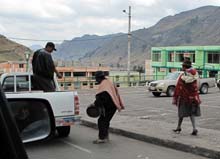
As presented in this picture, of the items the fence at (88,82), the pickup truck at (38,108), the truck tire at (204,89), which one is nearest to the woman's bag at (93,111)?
the pickup truck at (38,108)

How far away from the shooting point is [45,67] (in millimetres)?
9547

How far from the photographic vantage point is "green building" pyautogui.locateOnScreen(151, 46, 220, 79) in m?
74.3

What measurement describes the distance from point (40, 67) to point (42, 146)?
1884 mm

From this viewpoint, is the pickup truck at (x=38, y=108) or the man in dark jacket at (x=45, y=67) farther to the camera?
the man in dark jacket at (x=45, y=67)

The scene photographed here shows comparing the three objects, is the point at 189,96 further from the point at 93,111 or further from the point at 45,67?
the point at 45,67

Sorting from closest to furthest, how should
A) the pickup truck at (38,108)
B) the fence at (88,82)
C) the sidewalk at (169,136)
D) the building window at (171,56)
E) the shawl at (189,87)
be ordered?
the pickup truck at (38,108) < the sidewalk at (169,136) < the shawl at (189,87) < the fence at (88,82) < the building window at (171,56)

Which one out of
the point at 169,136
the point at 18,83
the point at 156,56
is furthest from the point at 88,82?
the point at 156,56

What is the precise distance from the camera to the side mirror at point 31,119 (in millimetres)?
2908

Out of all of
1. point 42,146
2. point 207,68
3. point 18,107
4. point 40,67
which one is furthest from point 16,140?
point 207,68

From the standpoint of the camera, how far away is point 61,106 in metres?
8.25

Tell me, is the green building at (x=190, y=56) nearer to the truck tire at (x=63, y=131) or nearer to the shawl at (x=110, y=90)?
the truck tire at (x=63, y=131)

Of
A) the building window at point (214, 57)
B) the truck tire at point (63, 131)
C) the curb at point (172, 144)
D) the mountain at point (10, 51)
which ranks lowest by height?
the curb at point (172, 144)

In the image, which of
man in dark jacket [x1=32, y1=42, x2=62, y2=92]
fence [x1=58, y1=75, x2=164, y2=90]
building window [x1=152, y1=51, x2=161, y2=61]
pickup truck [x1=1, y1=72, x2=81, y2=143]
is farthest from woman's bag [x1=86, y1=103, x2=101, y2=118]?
building window [x1=152, y1=51, x2=161, y2=61]

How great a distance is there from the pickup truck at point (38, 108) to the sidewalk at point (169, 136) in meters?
1.68
